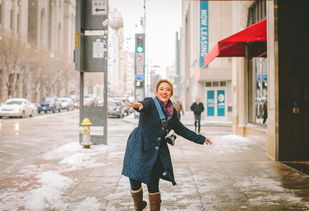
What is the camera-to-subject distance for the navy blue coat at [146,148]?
3.92 m

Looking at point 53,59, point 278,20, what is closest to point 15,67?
point 53,59

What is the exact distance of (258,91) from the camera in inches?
508

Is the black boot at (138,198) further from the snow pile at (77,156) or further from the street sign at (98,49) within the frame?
Result: the street sign at (98,49)

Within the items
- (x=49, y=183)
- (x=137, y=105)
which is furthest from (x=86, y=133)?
(x=137, y=105)

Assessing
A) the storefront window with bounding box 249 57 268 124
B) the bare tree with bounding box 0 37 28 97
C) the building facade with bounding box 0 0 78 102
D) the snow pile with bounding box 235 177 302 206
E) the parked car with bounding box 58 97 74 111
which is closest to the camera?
the snow pile with bounding box 235 177 302 206

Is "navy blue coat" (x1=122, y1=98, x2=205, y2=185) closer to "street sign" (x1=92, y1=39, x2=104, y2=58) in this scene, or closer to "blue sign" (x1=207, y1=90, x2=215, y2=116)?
"street sign" (x1=92, y1=39, x2=104, y2=58)

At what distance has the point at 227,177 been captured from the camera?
6629 millimetres

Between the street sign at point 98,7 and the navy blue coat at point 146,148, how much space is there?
7.91 meters

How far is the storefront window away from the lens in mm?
11906

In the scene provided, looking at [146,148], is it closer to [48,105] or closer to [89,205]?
[89,205]

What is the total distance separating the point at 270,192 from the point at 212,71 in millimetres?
23388

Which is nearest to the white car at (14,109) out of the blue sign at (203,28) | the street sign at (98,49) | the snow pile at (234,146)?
the blue sign at (203,28)

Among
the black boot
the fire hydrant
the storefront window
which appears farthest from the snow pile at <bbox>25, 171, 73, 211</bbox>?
the storefront window

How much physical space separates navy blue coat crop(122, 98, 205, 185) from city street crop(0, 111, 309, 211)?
3.36 feet
